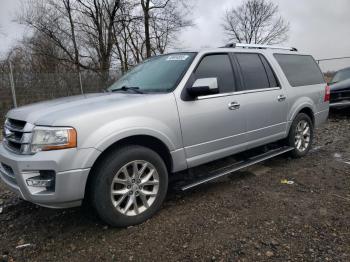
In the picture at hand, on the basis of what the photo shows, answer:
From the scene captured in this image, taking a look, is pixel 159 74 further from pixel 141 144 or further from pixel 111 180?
pixel 111 180

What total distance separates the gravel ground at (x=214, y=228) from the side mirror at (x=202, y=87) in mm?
1293

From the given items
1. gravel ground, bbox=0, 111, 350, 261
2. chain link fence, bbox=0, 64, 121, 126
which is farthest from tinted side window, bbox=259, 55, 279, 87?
chain link fence, bbox=0, 64, 121, 126

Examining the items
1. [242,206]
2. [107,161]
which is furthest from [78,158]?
[242,206]

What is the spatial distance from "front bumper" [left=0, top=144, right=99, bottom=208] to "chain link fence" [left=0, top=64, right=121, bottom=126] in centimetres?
867

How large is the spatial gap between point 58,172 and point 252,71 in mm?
3005

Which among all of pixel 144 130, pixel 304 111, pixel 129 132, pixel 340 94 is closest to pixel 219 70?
pixel 144 130

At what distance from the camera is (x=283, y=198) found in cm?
375

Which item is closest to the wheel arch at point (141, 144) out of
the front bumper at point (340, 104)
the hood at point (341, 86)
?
the front bumper at point (340, 104)

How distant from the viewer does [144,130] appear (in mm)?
3109

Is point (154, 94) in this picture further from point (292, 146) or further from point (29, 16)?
point (29, 16)

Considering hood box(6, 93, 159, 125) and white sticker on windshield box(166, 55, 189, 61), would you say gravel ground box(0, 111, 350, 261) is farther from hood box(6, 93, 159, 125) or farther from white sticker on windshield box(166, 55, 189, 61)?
white sticker on windshield box(166, 55, 189, 61)

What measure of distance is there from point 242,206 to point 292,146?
81.2 inches

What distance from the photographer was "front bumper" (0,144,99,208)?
104 inches

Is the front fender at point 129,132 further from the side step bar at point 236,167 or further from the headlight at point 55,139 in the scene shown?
the side step bar at point 236,167
